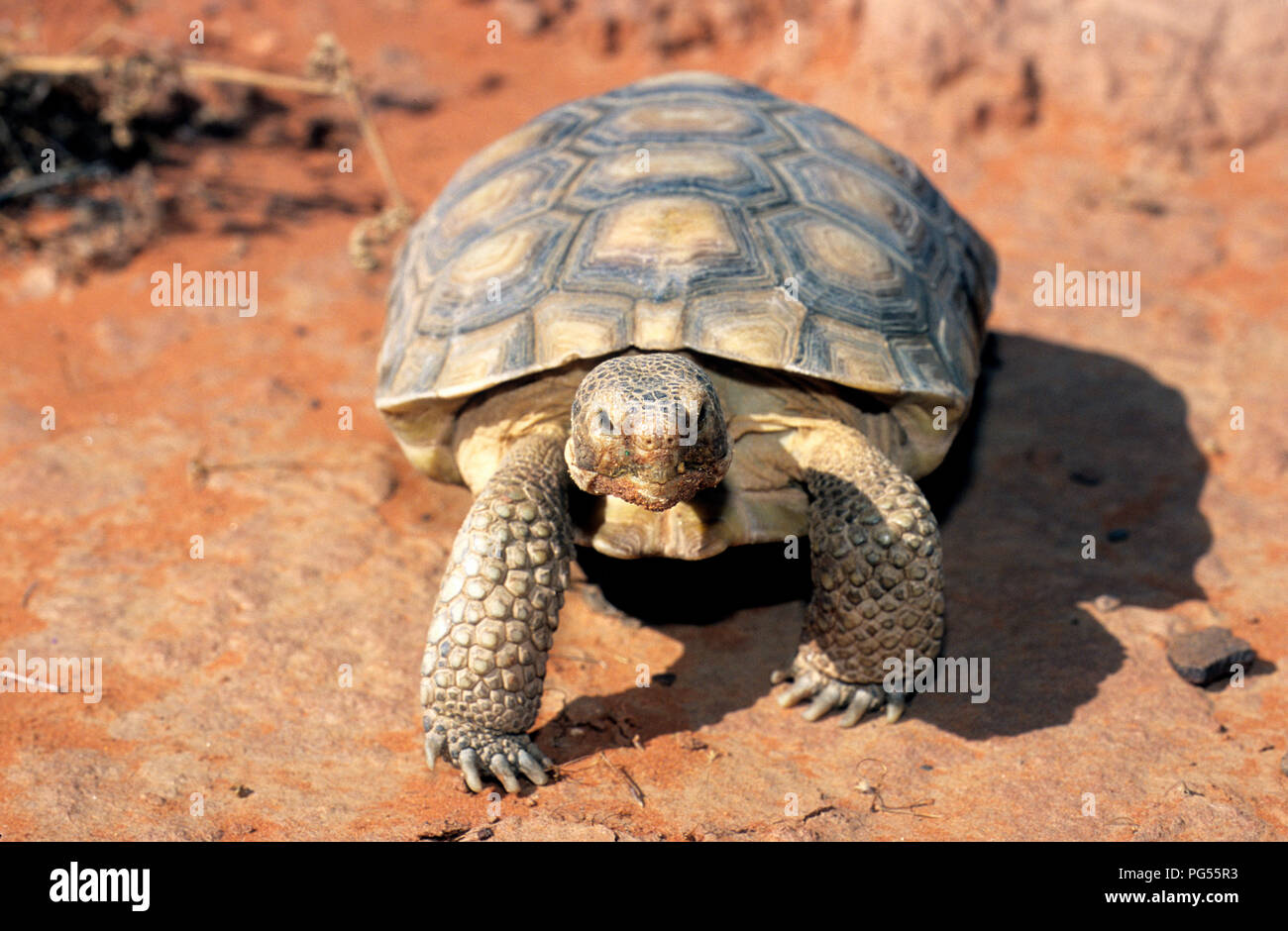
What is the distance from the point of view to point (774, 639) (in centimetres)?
441

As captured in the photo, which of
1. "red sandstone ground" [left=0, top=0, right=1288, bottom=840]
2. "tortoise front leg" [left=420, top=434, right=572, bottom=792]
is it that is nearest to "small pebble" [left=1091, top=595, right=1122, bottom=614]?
"red sandstone ground" [left=0, top=0, right=1288, bottom=840]

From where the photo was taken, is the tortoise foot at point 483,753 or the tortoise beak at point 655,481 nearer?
the tortoise beak at point 655,481

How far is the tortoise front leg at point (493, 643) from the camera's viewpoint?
11.4ft

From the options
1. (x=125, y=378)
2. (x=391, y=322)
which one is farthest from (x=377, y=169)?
(x=391, y=322)

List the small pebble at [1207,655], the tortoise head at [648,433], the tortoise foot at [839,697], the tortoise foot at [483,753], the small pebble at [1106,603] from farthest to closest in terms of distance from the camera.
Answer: the small pebble at [1106,603]
the small pebble at [1207,655]
the tortoise foot at [839,697]
the tortoise foot at [483,753]
the tortoise head at [648,433]

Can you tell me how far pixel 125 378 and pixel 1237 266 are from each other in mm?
7094

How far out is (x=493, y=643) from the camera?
11.3ft

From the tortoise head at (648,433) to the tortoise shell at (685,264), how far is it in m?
0.53

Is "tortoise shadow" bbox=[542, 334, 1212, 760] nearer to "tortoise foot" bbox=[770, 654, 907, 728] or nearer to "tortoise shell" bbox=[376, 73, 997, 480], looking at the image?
"tortoise foot" bbox=[770, 654, 907, 728]

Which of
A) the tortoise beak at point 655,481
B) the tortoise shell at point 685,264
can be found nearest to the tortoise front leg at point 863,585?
the tortoise shell at point 685,264

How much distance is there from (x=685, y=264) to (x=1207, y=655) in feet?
7.95

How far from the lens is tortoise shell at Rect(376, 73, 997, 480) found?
397 cm

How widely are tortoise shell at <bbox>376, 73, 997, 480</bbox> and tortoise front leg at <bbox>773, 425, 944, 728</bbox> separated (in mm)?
409

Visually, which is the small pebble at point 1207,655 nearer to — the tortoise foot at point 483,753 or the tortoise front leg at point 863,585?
the tortoise front leg at point 863,585
